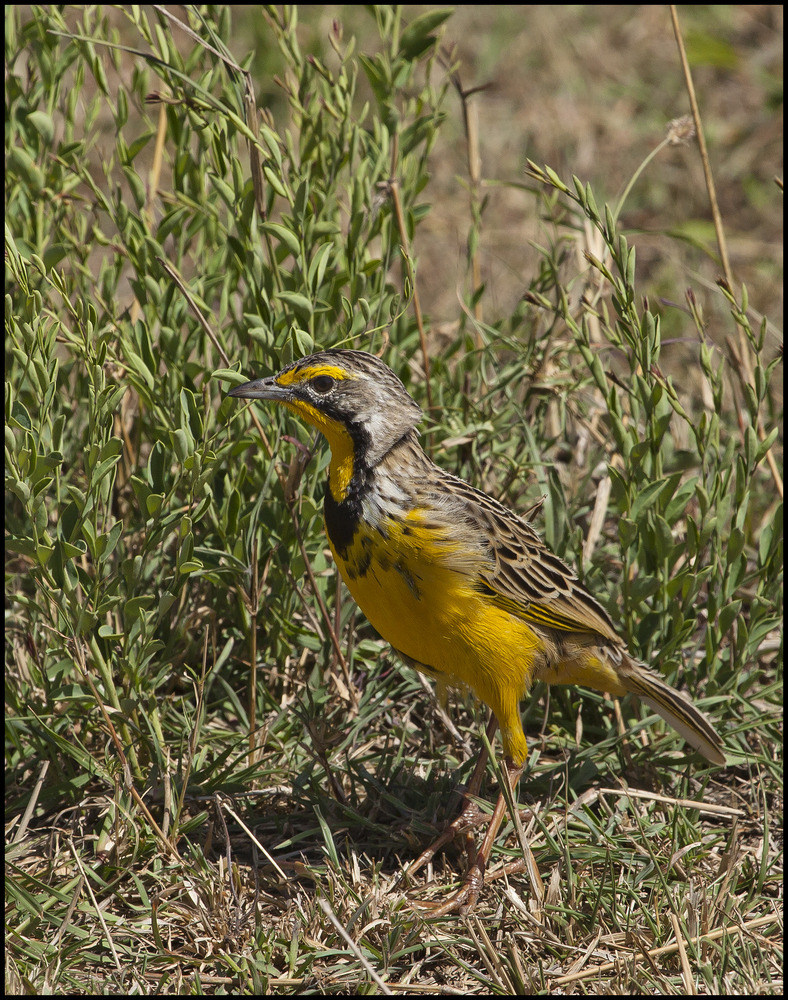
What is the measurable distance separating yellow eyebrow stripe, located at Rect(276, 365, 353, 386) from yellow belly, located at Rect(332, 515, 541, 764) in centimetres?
57

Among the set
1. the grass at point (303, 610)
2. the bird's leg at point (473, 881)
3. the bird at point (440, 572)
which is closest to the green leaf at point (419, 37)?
the grass at point (303, 610)

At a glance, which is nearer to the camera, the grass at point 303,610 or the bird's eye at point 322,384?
the grass at point 303,610

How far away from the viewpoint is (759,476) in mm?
5836

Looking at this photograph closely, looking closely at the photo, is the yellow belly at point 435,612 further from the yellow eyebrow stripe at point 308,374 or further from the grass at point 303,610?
the yellow eyebrow stripe at point 308,374

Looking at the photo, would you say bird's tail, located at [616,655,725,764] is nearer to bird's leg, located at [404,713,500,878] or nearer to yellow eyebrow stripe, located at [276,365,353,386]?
bird's leg, located at [404,713,500,878]

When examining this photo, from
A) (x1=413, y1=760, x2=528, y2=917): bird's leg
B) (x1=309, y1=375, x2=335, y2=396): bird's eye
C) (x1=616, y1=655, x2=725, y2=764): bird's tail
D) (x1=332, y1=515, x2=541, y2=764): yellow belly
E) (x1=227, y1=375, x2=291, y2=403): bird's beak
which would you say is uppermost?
(x1=309, y1=375, x2=335, y2=396): bird's eye

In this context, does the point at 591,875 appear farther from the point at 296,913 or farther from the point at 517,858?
the point at 296,913

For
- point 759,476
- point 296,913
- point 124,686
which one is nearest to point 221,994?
point 296,913

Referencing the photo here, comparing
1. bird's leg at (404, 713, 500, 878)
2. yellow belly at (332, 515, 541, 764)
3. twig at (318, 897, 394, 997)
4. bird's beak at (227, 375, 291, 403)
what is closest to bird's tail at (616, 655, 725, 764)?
yellow belly at (332, 515, 541, 764)

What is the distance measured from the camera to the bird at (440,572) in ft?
12.4

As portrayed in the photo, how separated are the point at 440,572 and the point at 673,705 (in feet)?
3.87

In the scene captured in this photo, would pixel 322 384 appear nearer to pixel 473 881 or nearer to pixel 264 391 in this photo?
pixel 264 391

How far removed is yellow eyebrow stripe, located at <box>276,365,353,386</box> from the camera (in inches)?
151

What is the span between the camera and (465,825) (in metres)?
4.04
